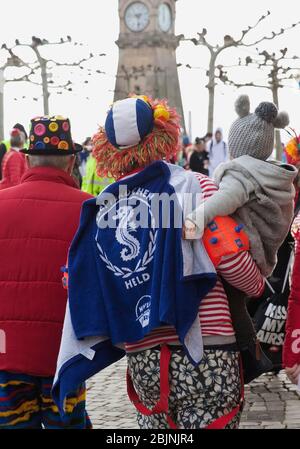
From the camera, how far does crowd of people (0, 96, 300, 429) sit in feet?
11.7

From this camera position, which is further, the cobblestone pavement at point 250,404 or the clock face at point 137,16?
the clock face at point 137,16

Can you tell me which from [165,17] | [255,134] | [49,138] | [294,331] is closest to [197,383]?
[294,331]

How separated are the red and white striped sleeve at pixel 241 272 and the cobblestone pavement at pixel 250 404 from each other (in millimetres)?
2206

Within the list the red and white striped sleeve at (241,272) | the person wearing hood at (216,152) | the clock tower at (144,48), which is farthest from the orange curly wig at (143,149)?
the clock tower at (144,48)

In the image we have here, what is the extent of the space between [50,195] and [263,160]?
3.14 feet

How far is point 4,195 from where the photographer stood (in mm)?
4262

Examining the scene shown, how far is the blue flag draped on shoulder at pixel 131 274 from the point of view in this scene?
3.53 metres

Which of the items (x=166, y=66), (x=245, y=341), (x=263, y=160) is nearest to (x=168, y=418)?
(x=245, y=341)

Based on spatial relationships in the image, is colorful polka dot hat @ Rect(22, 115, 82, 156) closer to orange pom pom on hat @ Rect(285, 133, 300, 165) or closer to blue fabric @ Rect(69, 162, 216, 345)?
blue fabric @ Rect(69, 162, 216, 345)

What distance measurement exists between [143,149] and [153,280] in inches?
22.1

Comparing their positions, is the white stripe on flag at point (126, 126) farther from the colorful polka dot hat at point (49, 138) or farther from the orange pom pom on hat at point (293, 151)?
the orange pom pom on hat at point (293, 151)

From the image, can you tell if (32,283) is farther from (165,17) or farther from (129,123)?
(165,17)

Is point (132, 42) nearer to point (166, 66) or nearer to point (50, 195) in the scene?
point (166, 66)

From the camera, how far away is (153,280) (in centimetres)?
355
